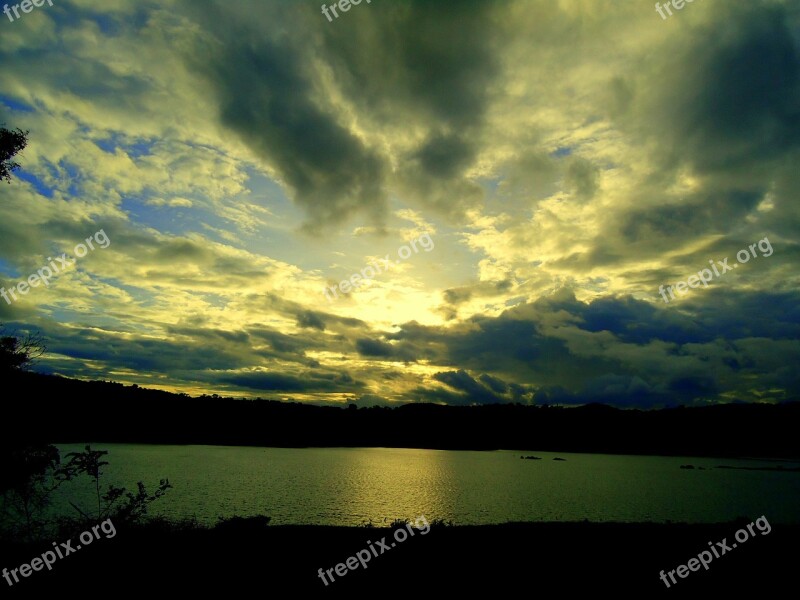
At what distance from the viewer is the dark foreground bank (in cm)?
2292

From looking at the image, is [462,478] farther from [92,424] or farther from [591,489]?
[92,424]

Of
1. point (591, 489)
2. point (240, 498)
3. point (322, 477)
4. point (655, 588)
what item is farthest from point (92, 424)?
point (655, 588)

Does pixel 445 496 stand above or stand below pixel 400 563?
below

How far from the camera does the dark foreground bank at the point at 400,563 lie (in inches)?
902

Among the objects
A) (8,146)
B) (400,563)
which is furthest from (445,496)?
(8,146)

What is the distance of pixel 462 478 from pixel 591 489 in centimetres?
3464

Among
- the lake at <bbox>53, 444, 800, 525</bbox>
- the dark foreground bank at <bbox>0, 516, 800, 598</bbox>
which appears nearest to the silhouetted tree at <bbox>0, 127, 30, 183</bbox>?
the dark foreground bank at <bbox>0, 516, 800, 598</bbox>

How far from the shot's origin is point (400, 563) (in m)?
25.6

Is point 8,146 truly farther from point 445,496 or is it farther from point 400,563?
point 445,496

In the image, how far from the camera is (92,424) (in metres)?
187

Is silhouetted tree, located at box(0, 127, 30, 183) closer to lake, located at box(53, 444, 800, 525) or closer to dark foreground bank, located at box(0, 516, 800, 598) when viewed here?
dark foreground bank, located at box(0, 516, 800, 598)

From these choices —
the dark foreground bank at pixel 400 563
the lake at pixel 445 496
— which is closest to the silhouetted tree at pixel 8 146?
the dark foreground bank at pixel 400 563

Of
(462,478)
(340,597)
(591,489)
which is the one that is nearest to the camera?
(340,597)

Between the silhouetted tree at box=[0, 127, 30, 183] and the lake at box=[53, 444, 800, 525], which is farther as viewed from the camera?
the lake at box=[53, 444, 800, 525]
